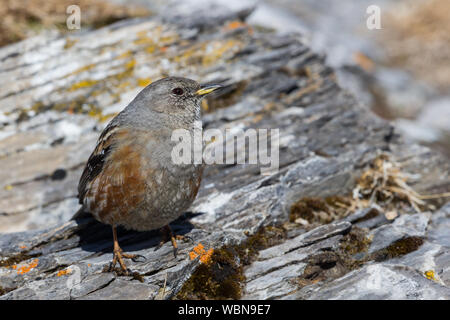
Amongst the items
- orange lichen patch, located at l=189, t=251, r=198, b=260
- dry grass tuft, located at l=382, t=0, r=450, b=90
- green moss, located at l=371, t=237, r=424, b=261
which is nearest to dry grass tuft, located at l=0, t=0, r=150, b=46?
orange lichen patch, located at l=189, t=251, r=198, b=260

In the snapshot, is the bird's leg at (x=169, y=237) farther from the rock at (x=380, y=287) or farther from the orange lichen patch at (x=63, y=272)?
the rock at (x=380, y=287)

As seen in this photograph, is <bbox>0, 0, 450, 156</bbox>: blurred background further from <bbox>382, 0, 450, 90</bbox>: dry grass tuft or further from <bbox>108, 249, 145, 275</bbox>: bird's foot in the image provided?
<bbox>108, 249, 145, 275</bbox>: bird's foot

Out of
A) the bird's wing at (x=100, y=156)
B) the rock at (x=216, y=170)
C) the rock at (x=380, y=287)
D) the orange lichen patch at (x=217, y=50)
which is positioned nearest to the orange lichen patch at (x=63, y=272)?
the rock at (x=216, y=170)

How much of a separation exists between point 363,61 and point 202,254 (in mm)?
11197

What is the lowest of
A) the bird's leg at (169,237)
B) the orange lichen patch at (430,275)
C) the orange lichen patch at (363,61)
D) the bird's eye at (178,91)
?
the orange lichen patch at (430,275)

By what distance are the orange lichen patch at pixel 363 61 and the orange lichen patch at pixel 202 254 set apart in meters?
10.5

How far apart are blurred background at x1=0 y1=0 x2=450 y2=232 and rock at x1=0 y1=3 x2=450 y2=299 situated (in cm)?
3

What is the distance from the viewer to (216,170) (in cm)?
809

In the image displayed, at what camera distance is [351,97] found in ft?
31.6

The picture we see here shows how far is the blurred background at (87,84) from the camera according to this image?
27.7 ft

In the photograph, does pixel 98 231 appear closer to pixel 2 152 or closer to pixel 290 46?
pixel 2 152

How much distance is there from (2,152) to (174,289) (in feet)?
16.7
